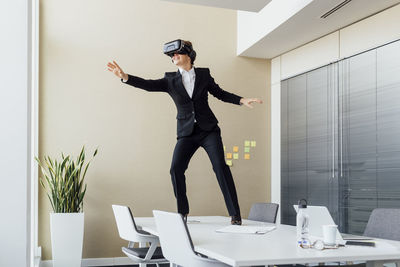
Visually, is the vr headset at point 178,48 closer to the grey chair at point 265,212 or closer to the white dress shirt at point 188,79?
the white dress shirt at point 188,79

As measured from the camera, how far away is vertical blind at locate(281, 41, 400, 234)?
465cm

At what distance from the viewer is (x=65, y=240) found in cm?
526

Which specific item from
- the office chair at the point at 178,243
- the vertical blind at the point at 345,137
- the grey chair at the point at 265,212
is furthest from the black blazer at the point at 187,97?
the vertical blind at the point at 345,137

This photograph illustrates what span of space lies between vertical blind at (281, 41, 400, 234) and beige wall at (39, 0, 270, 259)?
64 cm

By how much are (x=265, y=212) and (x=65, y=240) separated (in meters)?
2.37

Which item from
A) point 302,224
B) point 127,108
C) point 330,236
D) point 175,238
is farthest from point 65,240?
point 330,236

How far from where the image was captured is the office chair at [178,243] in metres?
2.14

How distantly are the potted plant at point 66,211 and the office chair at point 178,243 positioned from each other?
3030 millimetres

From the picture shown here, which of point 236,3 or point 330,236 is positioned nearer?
point 330,236

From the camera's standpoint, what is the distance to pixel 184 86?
366 cm

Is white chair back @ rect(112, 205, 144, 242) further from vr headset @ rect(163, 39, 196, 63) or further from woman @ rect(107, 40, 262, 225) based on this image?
vr headset @ rect(163, 39, 196, 63)

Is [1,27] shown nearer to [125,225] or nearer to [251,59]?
[125,225]

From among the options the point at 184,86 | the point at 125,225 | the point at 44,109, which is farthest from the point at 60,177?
the point at 184,86

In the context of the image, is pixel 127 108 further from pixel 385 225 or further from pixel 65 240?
pixel 385 225
